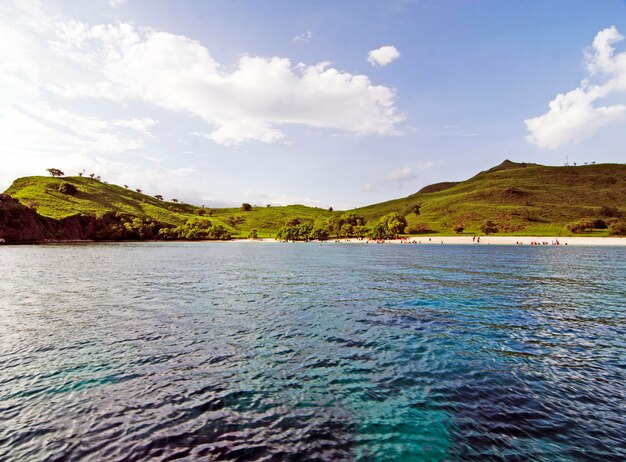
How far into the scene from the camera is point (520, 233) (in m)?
198

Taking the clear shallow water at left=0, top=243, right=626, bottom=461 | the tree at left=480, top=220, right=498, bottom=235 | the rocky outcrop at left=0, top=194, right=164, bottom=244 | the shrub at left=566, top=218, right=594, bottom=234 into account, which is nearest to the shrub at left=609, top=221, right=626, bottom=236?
the shrub at left=566, top=218, right=594, bottom=234

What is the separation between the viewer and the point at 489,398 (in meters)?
13.3

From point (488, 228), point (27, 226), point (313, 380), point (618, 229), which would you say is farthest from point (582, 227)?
point (27, 226)

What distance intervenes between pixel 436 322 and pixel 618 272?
169 feet

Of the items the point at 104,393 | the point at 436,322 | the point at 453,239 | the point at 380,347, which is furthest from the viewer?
the point at 453,239

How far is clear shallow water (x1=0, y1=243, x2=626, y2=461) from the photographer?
1030 centimetres

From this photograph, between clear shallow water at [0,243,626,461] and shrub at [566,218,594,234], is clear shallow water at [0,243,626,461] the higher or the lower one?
the lower one

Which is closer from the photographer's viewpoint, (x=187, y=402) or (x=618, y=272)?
(x=187, y=402)

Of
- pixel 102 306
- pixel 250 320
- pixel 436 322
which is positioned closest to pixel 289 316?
pixel 250 320

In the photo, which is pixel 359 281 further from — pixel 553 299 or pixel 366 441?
pixel 366 441

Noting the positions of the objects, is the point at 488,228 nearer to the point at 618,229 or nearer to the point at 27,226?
the point at 618,229

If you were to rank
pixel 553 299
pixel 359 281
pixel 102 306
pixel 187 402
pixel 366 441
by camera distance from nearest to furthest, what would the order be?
1. pixel 366 441
2. pixel 187 402
3. pixel 102 306
4. pixel 553 299
5. pixel 359 281

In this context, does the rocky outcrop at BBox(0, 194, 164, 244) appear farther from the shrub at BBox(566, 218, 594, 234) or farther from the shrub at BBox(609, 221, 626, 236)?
the shrub at BBox(609, 221, 626, 236)

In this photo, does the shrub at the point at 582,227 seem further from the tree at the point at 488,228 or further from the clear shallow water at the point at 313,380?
the clear shallow water at the point at 313,380
